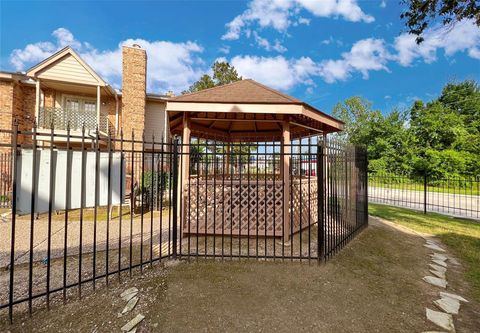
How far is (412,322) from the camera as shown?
273 centimetres

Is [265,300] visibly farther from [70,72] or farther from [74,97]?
[74,97]

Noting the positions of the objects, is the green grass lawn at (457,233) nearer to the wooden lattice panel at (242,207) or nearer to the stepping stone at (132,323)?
the wooden lattice panel at (242,207)

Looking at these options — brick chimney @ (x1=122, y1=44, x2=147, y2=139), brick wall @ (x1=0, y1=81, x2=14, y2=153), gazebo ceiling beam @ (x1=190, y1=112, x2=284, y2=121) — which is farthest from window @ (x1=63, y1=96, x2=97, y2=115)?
gazebo ceiling beam @ (x1=190, y1=112, x2=284, y2=121)

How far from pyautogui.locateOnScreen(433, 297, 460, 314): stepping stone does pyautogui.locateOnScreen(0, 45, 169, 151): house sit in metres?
11.3

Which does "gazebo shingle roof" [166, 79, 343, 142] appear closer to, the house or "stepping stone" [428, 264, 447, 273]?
"stepping stone" [428, 264, 447, 273]

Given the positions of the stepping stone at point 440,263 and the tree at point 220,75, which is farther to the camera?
the tree at point 220,75

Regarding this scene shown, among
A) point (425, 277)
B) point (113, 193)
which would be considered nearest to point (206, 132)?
point (113, 193)

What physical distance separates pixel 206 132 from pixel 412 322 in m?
6.65

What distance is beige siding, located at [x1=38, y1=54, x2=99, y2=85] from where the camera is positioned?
1197 cm

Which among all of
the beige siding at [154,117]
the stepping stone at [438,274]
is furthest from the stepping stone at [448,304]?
the beige siding at [154,117]

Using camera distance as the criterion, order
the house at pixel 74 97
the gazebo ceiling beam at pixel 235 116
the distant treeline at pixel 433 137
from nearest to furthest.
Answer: the gazebo ceiling beam at pixel 235 116, the house at pixel 74 97, the distant treeline at pixel 433 137

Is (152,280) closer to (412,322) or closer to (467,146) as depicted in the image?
(412,322)

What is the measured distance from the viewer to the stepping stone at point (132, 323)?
2.53 m

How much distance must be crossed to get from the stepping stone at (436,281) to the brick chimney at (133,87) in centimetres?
1313
